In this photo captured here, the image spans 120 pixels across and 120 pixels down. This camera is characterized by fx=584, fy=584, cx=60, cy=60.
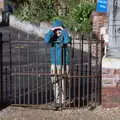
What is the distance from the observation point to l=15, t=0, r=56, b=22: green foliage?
25031 mm

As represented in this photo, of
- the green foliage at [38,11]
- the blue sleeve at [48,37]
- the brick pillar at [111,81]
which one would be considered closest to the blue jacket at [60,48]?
the blue sleeve at [48,37]

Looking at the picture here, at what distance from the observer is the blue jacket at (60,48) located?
1039 centimetres

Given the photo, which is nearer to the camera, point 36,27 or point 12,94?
point 12,94

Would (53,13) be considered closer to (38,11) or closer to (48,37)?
(38,11)

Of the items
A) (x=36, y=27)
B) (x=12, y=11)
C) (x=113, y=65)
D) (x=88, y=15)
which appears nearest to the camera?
(x=113, y=65)

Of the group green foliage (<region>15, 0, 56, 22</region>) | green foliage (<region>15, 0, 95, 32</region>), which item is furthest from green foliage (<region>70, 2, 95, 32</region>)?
green foliage (<region>15, 0, 56, 22</region>)

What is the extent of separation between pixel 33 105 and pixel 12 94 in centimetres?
95

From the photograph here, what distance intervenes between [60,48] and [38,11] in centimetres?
1517

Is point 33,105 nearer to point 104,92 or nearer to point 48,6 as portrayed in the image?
point 104,92

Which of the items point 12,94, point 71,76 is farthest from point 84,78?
point 12,94

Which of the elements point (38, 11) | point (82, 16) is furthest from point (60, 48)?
point (38, 11)

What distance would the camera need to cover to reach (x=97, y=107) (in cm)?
1062

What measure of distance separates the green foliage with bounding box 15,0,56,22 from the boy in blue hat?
46.2ft

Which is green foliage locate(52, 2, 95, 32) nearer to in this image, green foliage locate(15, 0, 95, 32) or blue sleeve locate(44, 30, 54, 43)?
green foliage locate(15, 0, 95, 32)
